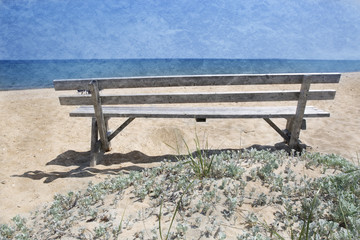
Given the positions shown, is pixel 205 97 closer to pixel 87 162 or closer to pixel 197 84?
pixel 197 84

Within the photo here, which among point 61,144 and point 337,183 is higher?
point 337,183

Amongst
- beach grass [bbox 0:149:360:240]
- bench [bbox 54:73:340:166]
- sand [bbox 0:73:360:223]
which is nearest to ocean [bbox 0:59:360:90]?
sand [bbox 0:73:360:223]

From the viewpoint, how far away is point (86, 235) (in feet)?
7.70

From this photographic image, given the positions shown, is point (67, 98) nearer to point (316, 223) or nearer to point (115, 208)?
point (115, 208)

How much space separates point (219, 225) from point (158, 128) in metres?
4.50

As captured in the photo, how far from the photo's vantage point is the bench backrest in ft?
14.4

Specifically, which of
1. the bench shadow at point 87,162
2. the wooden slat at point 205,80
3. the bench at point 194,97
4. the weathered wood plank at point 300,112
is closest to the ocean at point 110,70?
the bench shadow at point 87,162

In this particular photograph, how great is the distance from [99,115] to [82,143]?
1567 millimetres

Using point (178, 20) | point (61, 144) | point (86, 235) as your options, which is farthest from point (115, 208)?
point (178, 20)

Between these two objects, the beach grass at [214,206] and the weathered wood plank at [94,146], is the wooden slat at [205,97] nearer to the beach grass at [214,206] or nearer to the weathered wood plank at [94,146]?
the weathered wood plank at [94,146]

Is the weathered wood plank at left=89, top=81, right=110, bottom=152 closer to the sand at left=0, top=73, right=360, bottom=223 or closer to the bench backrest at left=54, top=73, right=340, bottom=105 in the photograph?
the bench backrest at left=54, top=73, right=340, bottom=105

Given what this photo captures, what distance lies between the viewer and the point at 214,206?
255cm

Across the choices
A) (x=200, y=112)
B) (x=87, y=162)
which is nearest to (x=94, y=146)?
(x=87, y=162)

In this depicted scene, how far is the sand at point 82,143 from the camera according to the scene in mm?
4211
